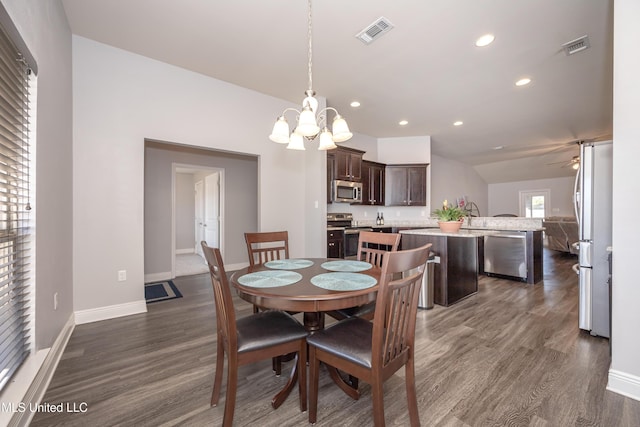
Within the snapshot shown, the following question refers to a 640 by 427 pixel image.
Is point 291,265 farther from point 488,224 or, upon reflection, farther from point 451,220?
point 488,224

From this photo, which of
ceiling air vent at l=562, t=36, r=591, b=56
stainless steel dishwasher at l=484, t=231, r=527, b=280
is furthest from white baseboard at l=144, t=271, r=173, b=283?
ceiling air vent at l=562, t=36, r=591, b=56

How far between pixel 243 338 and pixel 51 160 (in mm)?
2003

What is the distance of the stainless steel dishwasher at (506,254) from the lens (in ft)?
13.8

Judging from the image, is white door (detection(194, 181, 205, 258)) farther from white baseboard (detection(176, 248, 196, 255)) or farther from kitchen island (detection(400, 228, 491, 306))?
kitchen island (detection(400, 228, 491, 306))

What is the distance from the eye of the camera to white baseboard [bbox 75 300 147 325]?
2623 millimetres

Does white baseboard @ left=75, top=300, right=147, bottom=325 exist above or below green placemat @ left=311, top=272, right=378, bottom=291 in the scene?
below

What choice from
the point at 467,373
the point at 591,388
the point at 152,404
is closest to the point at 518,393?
the point at 467,373

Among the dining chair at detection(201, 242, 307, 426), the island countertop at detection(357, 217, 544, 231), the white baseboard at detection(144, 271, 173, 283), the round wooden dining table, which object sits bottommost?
the white baseboard at detection(144, 271, 173, 283)

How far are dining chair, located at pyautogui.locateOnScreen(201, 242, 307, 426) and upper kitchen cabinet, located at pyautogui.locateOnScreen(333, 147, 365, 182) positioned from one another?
371 cm

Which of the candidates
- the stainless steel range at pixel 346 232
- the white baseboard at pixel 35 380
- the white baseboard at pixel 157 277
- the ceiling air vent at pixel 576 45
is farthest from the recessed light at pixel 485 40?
the white baseboard at pixel 157 277

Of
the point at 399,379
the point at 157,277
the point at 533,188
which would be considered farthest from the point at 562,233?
the point at 157,277

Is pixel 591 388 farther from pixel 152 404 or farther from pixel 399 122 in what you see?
pixel 399 122

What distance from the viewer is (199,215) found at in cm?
685

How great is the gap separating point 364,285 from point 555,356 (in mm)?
1824
